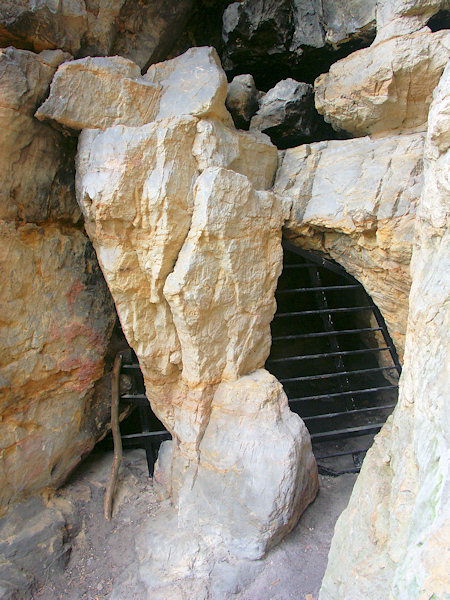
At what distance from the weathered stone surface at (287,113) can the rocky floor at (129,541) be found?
3006mm

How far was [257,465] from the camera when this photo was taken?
2.94 meters

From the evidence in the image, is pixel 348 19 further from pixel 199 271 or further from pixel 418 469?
pixel 418 469

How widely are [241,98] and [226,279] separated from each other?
5.52 ft

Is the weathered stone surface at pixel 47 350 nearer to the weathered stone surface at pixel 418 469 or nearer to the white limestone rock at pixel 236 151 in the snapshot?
the white limestone rock at pixel 236 151

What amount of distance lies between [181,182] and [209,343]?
1.16m

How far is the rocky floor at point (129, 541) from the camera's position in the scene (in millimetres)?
2770

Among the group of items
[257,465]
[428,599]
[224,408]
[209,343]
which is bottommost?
[257,465]

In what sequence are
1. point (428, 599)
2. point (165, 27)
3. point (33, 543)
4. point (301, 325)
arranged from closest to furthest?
point (428, 599) → point (33, 543) → point (165, 27) → point (301, 325)

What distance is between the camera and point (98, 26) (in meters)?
3.24

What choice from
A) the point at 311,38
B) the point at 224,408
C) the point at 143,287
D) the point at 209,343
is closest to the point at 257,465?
the point at 224,408

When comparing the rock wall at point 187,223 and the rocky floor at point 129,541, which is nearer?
the rocky floor at point 129,541

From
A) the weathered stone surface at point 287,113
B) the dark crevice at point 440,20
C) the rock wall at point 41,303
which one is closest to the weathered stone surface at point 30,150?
the rock wall at point 41,303

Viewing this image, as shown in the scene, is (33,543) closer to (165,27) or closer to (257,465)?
(257,465)

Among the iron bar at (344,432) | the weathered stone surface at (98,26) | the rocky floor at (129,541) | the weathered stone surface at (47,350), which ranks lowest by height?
the rocky floor at (129,541)
